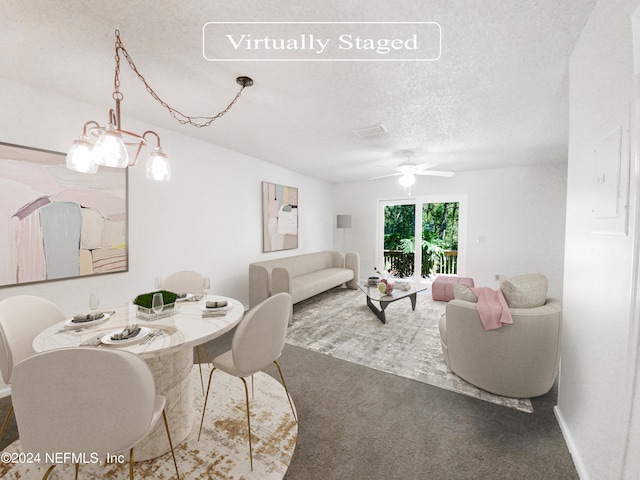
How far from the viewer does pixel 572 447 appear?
5.30 feet

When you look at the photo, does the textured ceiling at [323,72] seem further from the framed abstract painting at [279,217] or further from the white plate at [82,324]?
the white plate at [82,324]

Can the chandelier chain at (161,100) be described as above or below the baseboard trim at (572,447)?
above

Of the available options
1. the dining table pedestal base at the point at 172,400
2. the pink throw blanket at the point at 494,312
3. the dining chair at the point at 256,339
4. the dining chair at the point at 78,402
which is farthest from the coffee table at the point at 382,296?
the dining chair at the point at 78,402

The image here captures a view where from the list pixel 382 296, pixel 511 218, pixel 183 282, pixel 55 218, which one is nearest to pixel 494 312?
pixel 382 296

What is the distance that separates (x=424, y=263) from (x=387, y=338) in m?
3.50

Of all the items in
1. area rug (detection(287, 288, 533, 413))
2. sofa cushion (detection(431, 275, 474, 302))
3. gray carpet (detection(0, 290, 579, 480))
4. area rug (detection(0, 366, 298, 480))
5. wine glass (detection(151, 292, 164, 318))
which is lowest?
area rug (detection(0, 366, 298, 480))

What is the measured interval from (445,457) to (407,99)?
279 cm

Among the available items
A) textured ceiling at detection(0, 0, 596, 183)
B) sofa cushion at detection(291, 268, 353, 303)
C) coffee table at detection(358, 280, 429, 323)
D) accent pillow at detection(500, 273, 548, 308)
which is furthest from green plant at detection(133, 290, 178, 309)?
coffee table at detection(358, 280, 429, 323)

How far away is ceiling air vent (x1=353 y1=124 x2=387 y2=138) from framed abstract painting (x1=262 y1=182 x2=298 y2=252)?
214 cm

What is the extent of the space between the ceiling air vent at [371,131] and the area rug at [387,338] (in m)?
2.56

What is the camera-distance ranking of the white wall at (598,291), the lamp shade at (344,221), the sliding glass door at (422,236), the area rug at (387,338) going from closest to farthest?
the white wall at (598,291) → the area rug at (387,338) → the sliding glass door at (422,236) → the lamp shade at (344,221)

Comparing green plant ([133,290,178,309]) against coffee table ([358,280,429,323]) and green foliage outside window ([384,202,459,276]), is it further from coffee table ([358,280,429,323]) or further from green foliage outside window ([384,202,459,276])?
green foliage outside window ([384,202,459,276])

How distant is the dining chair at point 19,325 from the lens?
1.55 meters

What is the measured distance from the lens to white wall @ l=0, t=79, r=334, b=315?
7.80ft
